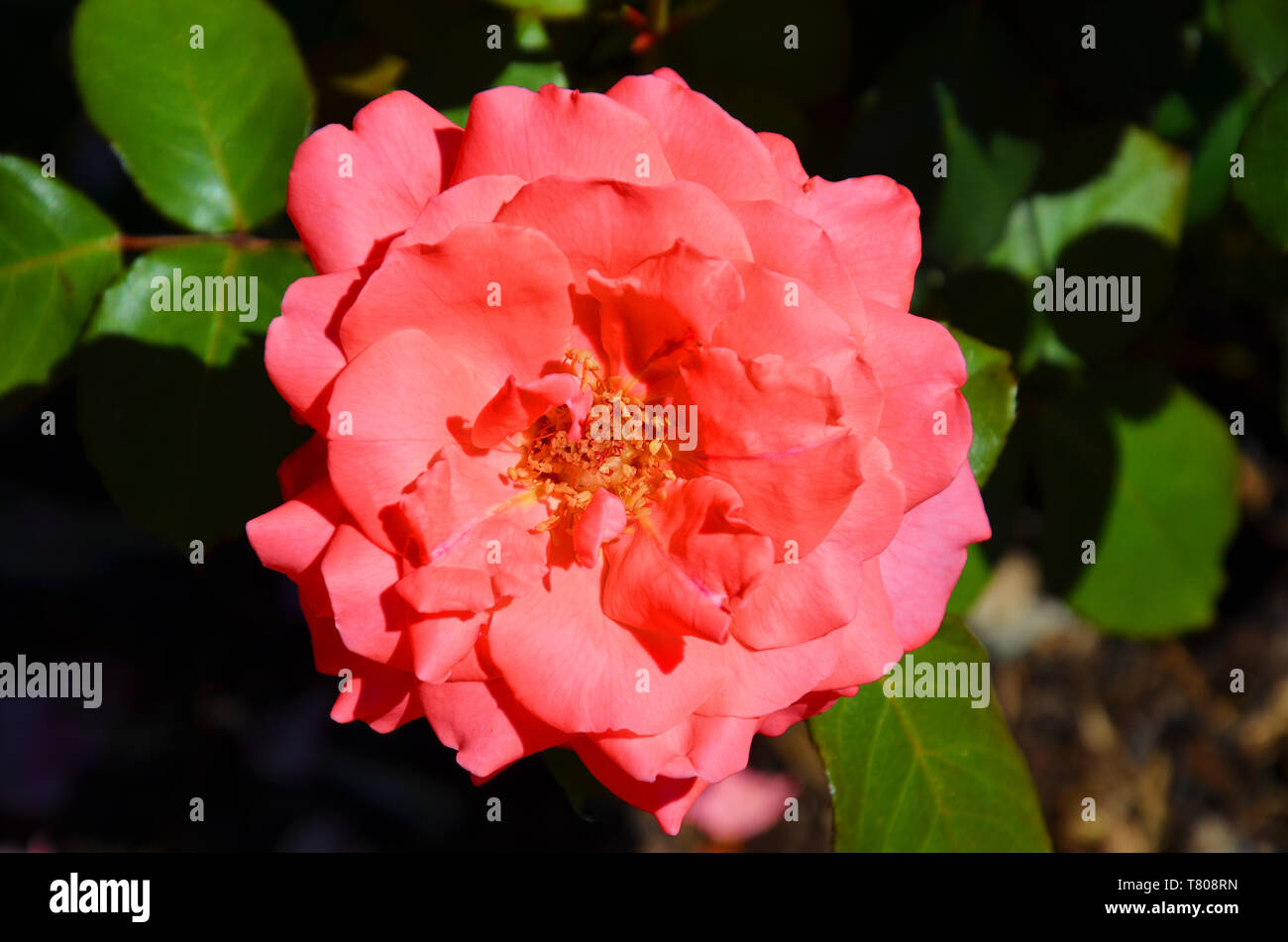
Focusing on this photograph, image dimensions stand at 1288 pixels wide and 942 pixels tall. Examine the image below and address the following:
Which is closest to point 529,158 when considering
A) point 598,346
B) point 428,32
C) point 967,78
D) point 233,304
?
point 598,346

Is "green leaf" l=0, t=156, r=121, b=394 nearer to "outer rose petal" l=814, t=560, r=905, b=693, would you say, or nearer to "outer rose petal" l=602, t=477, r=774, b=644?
"outer rose petal" l=602, t=477, r=774, b=644

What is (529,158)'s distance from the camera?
1181 mm

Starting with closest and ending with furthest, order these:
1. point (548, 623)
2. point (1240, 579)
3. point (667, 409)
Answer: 1. point (548, 623)
2. point (667, 409)
3. point (1240, 579)

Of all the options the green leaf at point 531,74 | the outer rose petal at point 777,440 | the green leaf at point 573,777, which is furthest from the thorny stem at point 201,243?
the green leaf at point 573,777

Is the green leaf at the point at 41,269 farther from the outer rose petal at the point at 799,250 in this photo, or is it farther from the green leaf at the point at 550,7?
the outer rose petal at the point at 799,250

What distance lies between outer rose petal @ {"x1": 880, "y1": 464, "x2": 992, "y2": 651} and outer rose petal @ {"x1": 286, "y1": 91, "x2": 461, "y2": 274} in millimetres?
756

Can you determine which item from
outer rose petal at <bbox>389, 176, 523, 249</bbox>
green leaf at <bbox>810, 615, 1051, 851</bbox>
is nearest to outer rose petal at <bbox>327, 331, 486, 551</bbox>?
outer rose petal at <bbox>389, 176, 523, 249</bbox>

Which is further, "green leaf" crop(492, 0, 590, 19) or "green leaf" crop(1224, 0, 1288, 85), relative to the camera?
"green leaf" crop(1224, 0, 1288, 85)

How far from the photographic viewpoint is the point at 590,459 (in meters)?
1.42

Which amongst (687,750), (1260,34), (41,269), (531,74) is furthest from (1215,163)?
(41,269)

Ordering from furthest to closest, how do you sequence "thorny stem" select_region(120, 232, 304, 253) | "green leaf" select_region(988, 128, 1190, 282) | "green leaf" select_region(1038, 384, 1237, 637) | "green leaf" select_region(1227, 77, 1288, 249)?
"green leaf" select_region(1038, 384, 1237, 637), "green leaf" select_region(988, 128, 1190, 282), "thorny stem" select_region(120, 232, 304, 253), "green leaf" select_region(1227, 77, 1288, 249)

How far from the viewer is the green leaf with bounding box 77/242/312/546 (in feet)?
4.97
